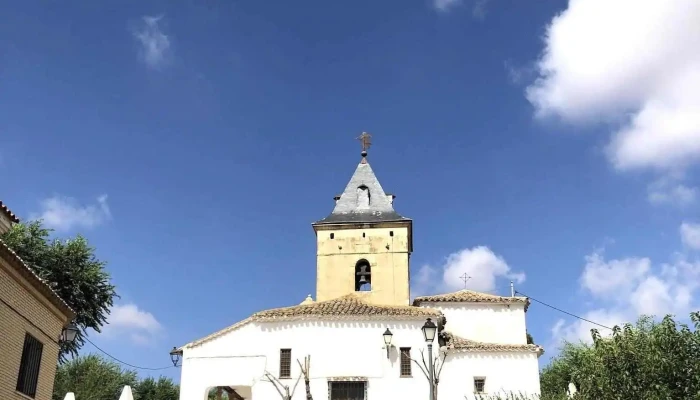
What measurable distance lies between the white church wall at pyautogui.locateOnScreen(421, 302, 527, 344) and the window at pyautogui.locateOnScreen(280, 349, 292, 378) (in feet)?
24.3

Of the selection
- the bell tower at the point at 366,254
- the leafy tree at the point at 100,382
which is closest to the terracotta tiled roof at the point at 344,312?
the bell tower at the point at 366,254

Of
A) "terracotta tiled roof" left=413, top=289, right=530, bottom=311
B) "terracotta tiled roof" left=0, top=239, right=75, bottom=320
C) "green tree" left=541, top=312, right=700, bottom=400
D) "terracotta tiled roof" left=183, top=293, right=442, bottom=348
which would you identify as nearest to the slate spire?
"terracotta tiled roof" left=413, top=289, right=530, bottom=311

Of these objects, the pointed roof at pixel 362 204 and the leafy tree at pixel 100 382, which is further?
the leafy tree at pixel 100 382

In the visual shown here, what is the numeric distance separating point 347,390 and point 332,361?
49.9 inches

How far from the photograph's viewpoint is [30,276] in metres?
15.7

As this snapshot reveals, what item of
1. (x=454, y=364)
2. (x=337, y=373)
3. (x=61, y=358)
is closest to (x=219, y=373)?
(x=337, y=373)

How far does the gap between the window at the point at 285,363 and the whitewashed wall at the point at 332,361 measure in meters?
0.18

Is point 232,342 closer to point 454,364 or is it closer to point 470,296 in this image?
point 454,364

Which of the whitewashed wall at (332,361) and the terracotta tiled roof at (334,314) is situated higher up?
the terracotta tiled roof at (334,314)

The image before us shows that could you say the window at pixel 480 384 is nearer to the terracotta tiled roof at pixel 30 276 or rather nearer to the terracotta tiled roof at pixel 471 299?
the terracotta tiled roof at pixel 471 299

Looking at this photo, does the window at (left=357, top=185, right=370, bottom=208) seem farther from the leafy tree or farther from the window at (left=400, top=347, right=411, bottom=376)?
the leafy tree

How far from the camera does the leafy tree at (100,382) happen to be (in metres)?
44.0

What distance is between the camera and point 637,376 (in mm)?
14578

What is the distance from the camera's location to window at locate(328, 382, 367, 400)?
27141 mm
